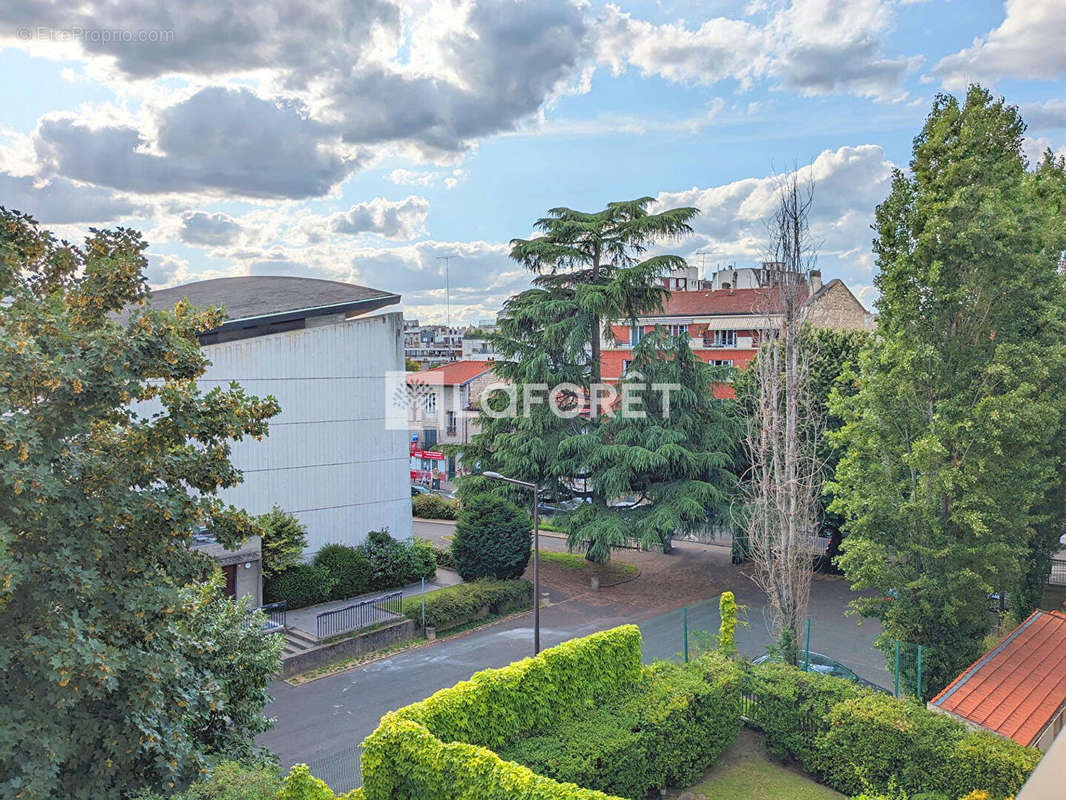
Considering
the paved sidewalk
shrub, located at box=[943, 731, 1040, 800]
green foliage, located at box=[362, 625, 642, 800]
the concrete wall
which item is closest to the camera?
green foliage, located at box=[362, 625, 642, 800]

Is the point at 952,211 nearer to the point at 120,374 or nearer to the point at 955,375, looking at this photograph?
the point at 955,375

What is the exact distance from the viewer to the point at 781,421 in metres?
17.8

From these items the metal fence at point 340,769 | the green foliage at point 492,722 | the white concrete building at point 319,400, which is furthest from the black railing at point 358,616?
the green foliage at point 492,722

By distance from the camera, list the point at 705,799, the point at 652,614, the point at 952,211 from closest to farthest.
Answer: the point at 705,799, the point at 952,211, the point at 652,614

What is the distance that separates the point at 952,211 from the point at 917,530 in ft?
22.5

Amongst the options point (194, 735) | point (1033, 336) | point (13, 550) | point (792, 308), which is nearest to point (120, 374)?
point (13, 550)

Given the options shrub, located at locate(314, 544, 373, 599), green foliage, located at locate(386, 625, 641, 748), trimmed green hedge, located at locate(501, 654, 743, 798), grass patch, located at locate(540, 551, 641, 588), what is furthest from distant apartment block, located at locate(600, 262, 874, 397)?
green foliage, located at locate(386, 625, 641, 748)

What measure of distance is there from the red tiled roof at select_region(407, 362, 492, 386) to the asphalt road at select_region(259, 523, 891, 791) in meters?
27.3

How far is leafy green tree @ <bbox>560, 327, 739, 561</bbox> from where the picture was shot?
2608 centimetres

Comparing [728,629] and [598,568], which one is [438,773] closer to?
[728,629]

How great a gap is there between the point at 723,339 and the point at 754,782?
33.8 metres

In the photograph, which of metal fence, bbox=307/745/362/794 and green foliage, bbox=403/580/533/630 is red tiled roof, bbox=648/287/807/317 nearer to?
green foliage, bbox=403/580/533/630

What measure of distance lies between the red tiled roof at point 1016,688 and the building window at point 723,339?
1143 inches

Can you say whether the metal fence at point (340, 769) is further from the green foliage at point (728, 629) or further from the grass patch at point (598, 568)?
the grass patch at point (598, 568)
